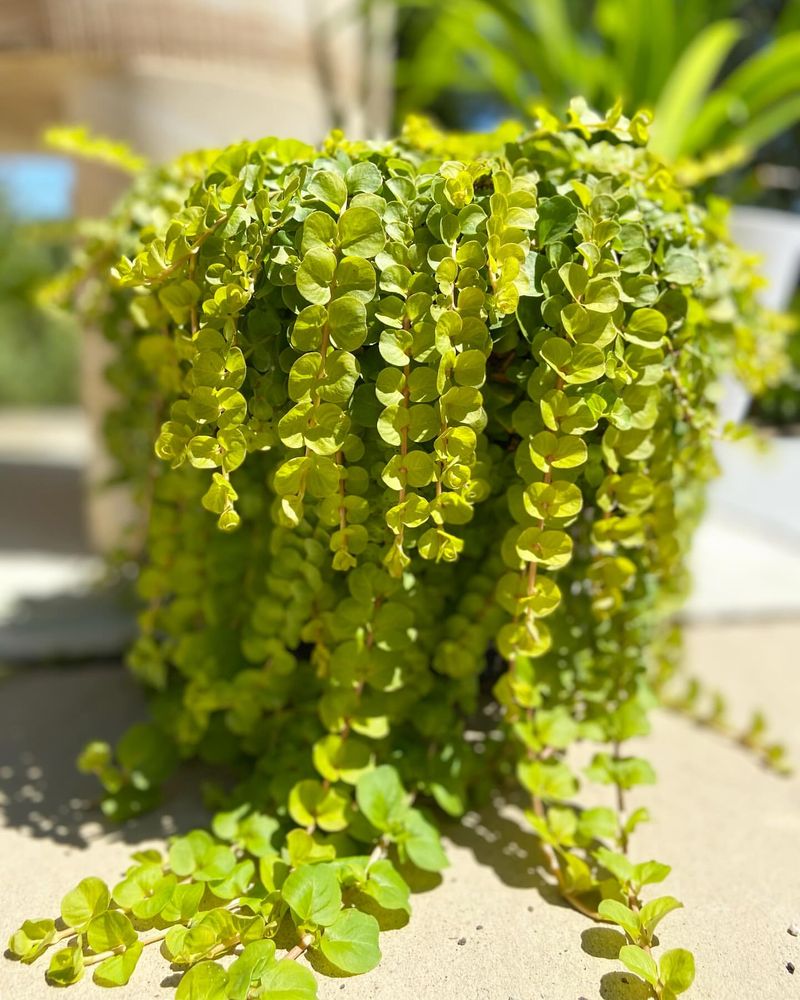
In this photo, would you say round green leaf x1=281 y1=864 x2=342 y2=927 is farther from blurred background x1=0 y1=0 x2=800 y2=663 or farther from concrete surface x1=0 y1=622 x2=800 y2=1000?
blurred background x1=0 y1=0 x2=800 y2=663

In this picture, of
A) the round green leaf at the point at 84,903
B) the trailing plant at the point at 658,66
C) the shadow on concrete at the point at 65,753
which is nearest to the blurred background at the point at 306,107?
the trailing plant at the point at 658,66

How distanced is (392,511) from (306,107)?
157 centimetres

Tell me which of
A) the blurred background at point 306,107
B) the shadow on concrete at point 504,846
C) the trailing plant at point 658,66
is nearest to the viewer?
the shadow on concrete at point 504,846

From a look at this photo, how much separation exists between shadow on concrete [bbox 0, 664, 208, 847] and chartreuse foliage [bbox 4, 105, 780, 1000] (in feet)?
0.17

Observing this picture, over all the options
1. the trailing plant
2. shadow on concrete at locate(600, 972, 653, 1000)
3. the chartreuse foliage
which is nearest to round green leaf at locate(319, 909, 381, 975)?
the chartreuse foliage

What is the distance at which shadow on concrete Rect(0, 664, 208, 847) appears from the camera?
110 centimetres

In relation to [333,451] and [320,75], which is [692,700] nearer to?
[333,451]

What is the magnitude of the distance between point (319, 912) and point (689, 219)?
0.89m

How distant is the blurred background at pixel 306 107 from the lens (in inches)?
73.1

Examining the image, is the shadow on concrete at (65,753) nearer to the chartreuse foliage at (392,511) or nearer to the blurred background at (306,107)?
the chartreuse foliage at (392,511)

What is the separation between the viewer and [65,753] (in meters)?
1.28

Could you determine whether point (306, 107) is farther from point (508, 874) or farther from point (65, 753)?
point (508, 874)

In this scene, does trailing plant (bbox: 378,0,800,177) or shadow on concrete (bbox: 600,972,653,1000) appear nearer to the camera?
shadow on concrete (bbox: 600,972,653,1000)

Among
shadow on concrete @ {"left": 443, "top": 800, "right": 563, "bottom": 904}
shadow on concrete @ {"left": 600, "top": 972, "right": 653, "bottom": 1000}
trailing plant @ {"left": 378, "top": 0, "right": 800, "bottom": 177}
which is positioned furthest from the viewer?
trailing plant @ {"left": 378, "top": 0, "right": 800, "bottom": 177}
